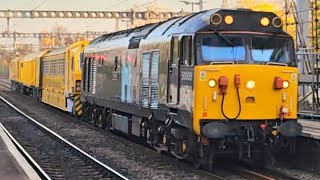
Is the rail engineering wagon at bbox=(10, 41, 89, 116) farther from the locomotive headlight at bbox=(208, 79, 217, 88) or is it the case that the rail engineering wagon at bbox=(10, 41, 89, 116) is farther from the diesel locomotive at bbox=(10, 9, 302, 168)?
the locomotive headlight at bbox=(208, 79, 217, 88)

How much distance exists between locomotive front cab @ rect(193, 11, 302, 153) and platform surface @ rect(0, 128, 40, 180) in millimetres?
3257

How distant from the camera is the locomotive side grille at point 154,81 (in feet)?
44.9

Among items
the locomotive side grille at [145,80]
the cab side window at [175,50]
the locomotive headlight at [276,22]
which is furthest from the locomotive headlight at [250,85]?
the locomotive side grille at [145,80]

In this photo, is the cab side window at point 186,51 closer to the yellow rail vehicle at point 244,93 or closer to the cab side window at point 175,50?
the cab side window at point 175,50

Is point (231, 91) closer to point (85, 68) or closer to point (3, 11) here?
point (85, 68)

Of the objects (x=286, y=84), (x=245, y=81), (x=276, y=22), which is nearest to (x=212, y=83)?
(x=245, y=81)

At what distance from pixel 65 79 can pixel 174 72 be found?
16.7 meters

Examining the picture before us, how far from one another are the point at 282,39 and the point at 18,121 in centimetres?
1649

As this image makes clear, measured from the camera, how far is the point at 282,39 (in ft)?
40.2

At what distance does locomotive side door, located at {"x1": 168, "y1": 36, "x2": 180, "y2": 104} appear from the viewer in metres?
12.3

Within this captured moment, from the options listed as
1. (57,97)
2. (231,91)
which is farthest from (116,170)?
(57,97)

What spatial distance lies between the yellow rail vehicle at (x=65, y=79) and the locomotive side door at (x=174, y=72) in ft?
43.5

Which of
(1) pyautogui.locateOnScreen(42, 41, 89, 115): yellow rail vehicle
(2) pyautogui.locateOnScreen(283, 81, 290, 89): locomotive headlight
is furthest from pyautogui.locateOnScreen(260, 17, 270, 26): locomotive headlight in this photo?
(1) pyautogui.locateOnScreen(42, 41, 89, 115): yellow rail vehicle

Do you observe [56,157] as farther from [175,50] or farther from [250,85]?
[250,85]
